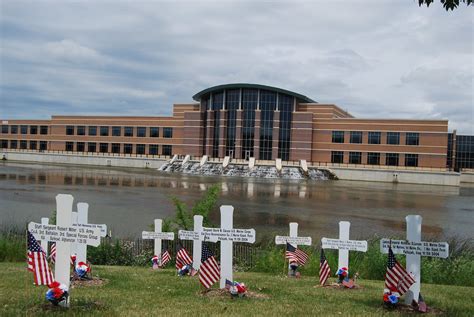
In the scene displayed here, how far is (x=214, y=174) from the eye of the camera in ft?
255

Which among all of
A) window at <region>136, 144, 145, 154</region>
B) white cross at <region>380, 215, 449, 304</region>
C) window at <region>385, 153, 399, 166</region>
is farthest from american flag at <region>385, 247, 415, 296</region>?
window at <region>136, 144, 145, 154</region>

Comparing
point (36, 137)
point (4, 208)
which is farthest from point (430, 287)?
point (36, 137)

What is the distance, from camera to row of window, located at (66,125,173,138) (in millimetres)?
96819

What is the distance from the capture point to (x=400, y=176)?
7531 cm

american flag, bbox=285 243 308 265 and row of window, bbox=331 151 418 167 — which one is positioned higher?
row of window, bbox=331 151 418 167

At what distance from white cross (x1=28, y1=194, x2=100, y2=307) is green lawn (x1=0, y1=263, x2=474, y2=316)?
0.56 meters

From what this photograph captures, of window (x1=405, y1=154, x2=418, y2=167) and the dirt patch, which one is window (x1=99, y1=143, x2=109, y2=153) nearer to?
window (x1=405, y1=154, x2=418, y2=167)

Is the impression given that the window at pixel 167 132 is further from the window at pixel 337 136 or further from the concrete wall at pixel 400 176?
the concrete wall at pixel 400 176

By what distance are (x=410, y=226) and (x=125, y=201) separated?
1121 inches

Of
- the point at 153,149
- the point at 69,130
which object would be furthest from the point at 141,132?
the point at 69,130

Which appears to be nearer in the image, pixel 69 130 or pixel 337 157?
pixel 337 157

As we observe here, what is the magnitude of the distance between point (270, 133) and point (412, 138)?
24.4 meters

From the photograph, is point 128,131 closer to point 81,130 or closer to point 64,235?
point 81,130

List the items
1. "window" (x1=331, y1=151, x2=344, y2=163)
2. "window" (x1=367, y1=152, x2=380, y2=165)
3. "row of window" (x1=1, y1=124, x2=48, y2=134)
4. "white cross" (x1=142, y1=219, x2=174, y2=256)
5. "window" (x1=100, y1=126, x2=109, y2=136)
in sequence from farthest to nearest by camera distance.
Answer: "row of window" (x1=1, y1=124, x2=48, y2=134) → "window" (x1=100, y1=126, x2=109, y2=136) → "window" (x1=331, y1=151, x2=344, y2=163) → "window" (x1=367, y1=152, x2=380, y2=165) → "white cross" (x1=142, y1=219, x2=174, y2=256)
